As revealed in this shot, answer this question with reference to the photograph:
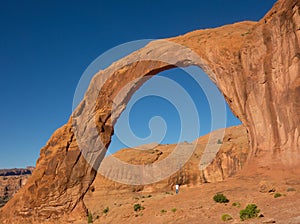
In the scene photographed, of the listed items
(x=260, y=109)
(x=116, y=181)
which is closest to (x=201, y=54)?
(x=260, y=109)

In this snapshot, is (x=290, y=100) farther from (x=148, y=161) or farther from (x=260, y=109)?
(x=148, y=161)

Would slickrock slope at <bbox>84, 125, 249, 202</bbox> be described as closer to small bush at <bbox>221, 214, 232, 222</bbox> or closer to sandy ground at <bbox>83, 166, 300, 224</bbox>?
sandy ground at <bbox>83, 166, 300, 224</bbox>

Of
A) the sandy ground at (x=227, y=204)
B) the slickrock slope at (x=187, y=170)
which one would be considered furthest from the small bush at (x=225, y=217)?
the slickrock slope at (x=187, y=170)

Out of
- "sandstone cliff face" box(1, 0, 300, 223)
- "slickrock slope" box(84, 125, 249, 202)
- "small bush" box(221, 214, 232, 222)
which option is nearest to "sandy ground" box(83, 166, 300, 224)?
"small bush" box(221, 214, 232, 222)

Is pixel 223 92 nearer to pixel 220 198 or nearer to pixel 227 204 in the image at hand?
pixel 220 198

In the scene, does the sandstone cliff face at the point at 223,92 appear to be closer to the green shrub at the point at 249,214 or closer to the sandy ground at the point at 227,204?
the sandy ground at the point at 227,204

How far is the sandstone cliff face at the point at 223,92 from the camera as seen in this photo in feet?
68.7

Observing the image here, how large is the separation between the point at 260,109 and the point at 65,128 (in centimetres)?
1718

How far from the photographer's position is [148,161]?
59750 mm

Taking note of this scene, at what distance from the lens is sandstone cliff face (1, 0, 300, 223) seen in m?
20.9

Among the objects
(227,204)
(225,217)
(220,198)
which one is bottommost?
(225,217)

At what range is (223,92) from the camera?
25781 mm

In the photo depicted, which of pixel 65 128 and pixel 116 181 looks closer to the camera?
pixel 65 128

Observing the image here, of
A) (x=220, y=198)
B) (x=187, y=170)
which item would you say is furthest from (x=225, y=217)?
(x=187, y=170)
